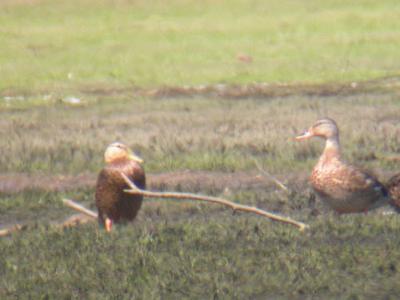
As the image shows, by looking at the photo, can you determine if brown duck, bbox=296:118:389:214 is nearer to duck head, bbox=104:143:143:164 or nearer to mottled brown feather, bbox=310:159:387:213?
mottled brown feather, bbox=310:159:387:213

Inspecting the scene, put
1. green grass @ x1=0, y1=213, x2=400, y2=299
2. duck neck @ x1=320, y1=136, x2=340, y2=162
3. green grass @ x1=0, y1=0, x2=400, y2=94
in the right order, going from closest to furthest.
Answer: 1. green grass @ x1=0, y1=213, x2=400, y2=299
2. duck neck @ x1=320, y1=136, x2=340, y2=162
3. green grass @ x1=0, y1=0, x2=400, y2=94

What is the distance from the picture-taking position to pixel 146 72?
28.3m

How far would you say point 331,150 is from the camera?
10.5 meters

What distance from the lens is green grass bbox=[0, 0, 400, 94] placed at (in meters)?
27.6

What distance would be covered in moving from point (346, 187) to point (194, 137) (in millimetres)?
6483

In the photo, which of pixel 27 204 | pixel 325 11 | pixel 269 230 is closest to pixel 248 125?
pixel 27 204

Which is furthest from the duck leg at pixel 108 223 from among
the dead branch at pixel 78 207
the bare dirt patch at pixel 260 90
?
the bare dirt patch at pixel 260 90

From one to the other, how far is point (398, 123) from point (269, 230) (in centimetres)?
906

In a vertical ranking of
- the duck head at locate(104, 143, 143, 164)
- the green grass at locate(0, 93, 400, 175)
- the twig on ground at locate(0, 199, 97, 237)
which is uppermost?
the duck head at locate(104, 143, 143, 164)

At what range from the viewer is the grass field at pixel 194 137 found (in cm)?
777

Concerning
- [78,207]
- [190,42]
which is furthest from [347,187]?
[190,42]

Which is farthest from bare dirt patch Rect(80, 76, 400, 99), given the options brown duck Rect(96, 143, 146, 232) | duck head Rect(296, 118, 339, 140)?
brown duck Rect(96, 143, 146, 232)

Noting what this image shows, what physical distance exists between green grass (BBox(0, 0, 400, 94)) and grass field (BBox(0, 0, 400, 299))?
Answer: 0.08 metres

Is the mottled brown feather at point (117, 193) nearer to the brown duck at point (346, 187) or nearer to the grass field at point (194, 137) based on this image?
the grass field at point (194, 137)
